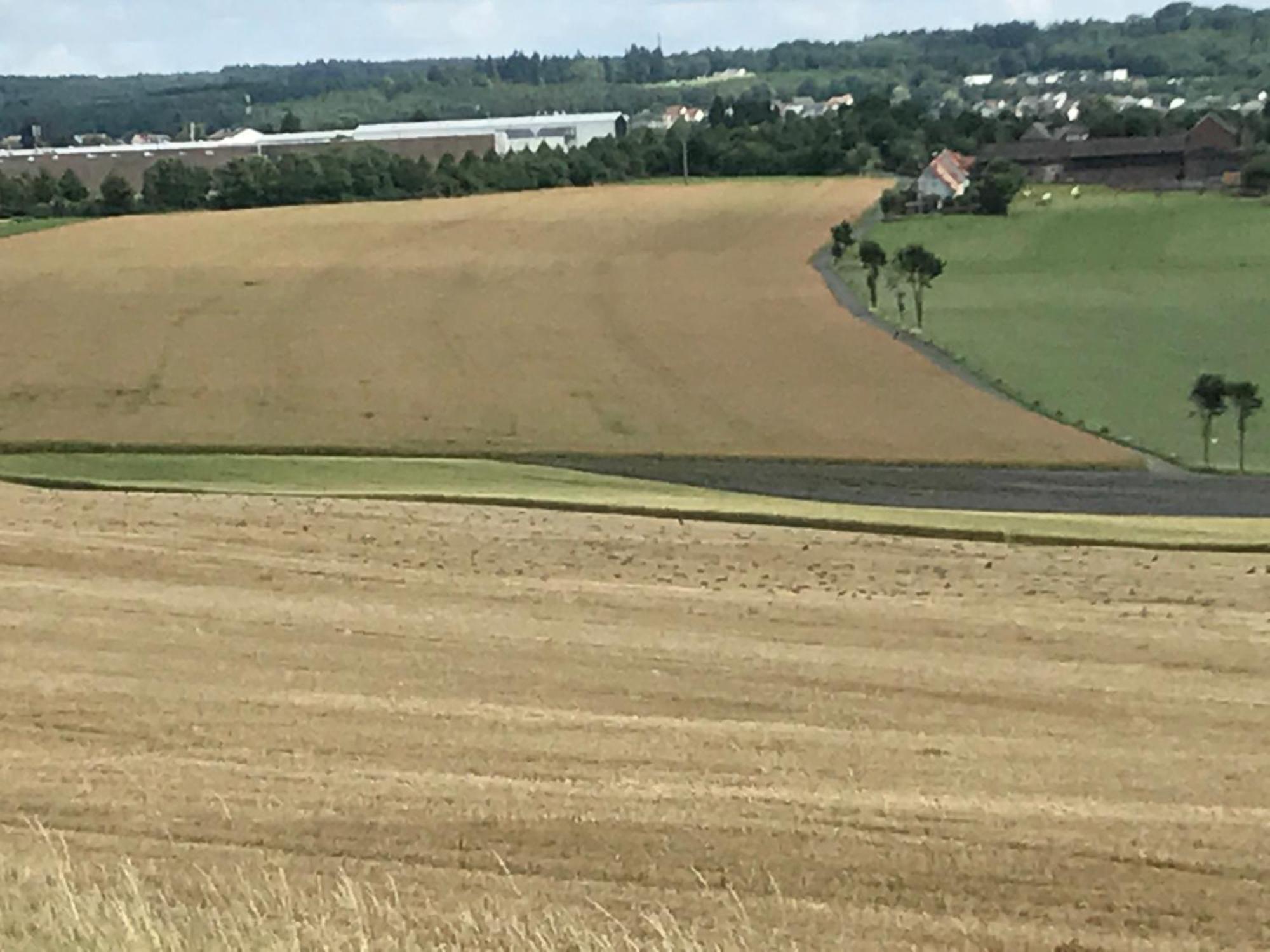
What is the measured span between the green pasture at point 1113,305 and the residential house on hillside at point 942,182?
2.89 metres

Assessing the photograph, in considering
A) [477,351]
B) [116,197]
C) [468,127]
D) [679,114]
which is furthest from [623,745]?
[679,114]

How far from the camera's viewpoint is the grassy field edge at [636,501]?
22.8 meters

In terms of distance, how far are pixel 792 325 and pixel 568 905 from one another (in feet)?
117

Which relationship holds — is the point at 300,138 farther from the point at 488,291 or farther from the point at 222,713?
the point at 222,713

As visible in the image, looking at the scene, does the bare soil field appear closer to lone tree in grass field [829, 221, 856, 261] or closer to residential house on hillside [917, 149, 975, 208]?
lone tree in grass field [829, 221, 856, 261]

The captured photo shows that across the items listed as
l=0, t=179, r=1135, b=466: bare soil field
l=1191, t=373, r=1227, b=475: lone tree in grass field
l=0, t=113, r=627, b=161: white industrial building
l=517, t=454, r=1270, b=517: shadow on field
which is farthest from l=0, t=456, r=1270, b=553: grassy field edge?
l=0, t=113, r=627, b=161: white industrial building

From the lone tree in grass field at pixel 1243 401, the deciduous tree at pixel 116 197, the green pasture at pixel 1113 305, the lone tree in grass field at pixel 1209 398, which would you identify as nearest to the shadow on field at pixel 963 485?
the lone tree in grass field at pixel 1243 401

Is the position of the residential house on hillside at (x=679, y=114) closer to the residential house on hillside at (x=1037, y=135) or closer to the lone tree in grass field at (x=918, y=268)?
the residential house on hillside at (x=1037, y=135)

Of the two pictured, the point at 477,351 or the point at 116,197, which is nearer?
the point at 477,351

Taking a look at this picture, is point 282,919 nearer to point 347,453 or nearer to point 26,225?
point 347,453

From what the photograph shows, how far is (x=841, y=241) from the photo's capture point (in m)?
58.0

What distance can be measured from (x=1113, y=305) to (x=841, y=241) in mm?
10943

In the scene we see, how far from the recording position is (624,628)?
16.2m

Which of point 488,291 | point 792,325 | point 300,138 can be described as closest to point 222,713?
point 792,325
